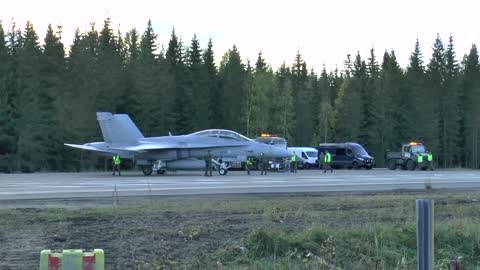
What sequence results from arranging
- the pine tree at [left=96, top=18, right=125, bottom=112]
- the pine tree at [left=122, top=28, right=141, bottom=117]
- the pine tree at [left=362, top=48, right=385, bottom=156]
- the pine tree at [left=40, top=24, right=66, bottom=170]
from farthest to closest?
the pine tree at [left=362, top=48, right=385, bottom=156], the pine tree at [left=122, top=28, right=141, bottom=117], the pine tree at [left=96, top=18, right=125, bottom=112], the pine tree at [left=40, top=24, right=66, bottom=170]

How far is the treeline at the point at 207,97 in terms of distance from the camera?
5781cm

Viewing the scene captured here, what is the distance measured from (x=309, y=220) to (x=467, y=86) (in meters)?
85.6

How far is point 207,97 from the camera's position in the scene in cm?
7506

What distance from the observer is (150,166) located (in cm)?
3947

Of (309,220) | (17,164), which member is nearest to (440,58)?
(17,164)

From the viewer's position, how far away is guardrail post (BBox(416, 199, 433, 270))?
452cm

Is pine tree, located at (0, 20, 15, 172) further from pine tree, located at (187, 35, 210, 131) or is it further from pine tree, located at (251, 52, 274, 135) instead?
pine tree, located at (251, 52, 274, 135)

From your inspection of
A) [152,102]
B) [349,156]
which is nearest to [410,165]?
[349,156]

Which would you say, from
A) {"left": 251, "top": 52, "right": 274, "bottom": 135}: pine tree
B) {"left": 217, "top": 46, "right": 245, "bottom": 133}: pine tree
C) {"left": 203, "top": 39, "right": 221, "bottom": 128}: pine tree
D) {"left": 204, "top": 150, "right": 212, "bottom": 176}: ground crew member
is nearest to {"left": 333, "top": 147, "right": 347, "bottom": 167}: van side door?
{"left": 203, "top": 39, "right": 221, "bottom": 128}: pine tree

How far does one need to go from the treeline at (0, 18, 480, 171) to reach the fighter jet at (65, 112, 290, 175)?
57.3 feet

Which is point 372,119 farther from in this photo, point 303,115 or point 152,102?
point 152,102

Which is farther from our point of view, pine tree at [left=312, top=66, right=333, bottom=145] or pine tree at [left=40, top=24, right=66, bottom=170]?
pine tree at [left=312, top=66, right=333, bottom=145]

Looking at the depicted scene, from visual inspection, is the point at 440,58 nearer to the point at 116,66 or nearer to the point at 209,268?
the point at 116,66

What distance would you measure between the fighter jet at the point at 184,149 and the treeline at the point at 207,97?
17.5 metres
